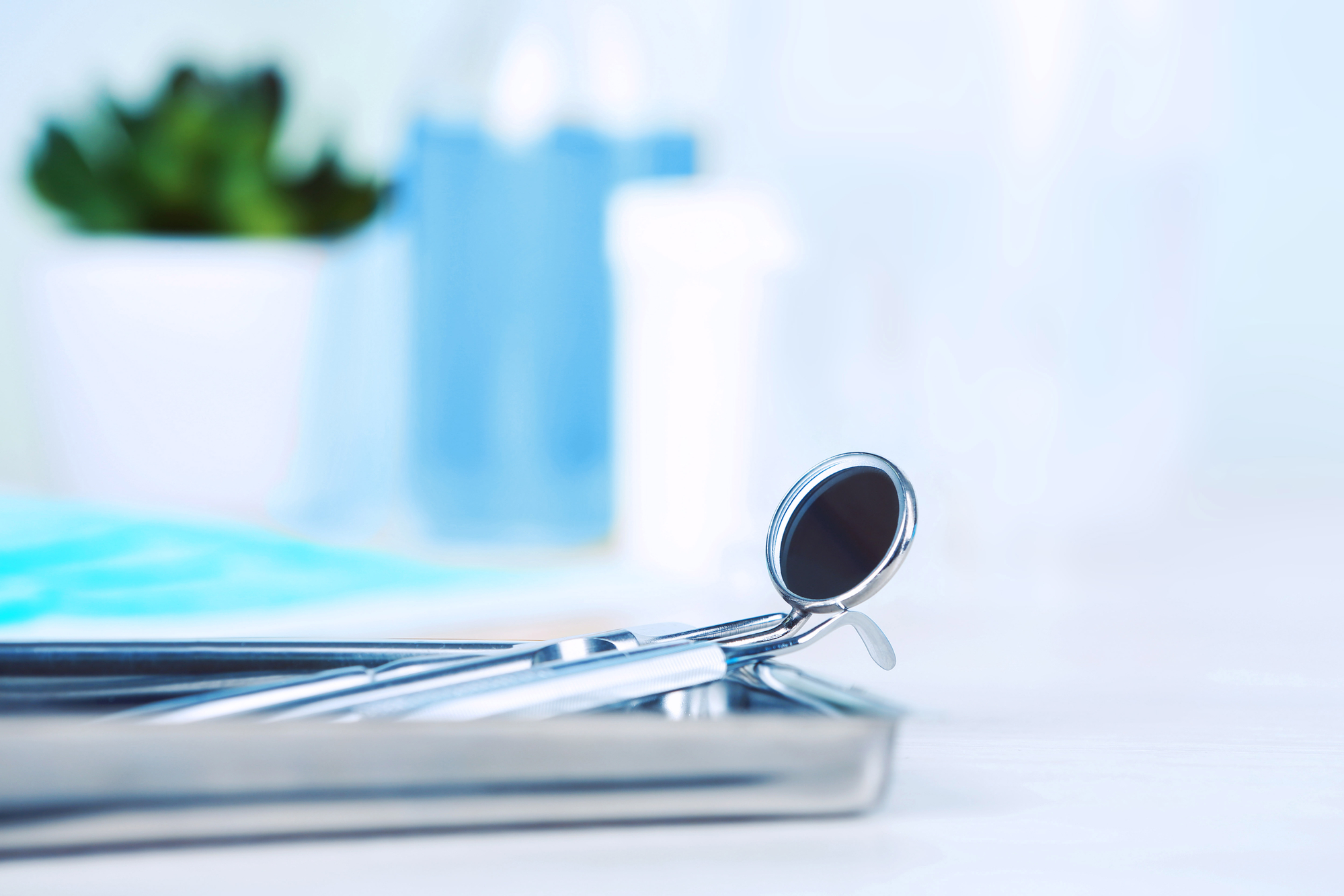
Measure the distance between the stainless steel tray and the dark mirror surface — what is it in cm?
4

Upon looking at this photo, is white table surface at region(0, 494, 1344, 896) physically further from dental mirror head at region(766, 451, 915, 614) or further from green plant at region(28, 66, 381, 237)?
green plant at region(28, 66, 381, 237)

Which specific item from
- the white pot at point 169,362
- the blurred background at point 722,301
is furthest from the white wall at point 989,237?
the white pot at point 169,362

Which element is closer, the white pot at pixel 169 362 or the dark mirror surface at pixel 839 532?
the dark mirror surface at pixel 839 532

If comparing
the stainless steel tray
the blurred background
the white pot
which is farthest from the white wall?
the stainless steel tray

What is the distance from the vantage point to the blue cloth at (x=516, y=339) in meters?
0.44

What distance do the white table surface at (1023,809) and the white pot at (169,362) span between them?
27 cm

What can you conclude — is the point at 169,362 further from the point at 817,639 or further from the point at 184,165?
the point at 817,639

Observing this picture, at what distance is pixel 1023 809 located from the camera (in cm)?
17

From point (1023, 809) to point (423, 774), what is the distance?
3.5 inches

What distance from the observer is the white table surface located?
Answer: 137mm

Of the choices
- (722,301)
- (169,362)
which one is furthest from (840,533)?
(169,362)

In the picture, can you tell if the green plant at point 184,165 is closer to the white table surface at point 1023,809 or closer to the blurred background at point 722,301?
the blurred background at point 722,301

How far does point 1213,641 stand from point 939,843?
0.60 feet

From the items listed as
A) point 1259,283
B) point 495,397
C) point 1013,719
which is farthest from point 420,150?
point 1259,283
